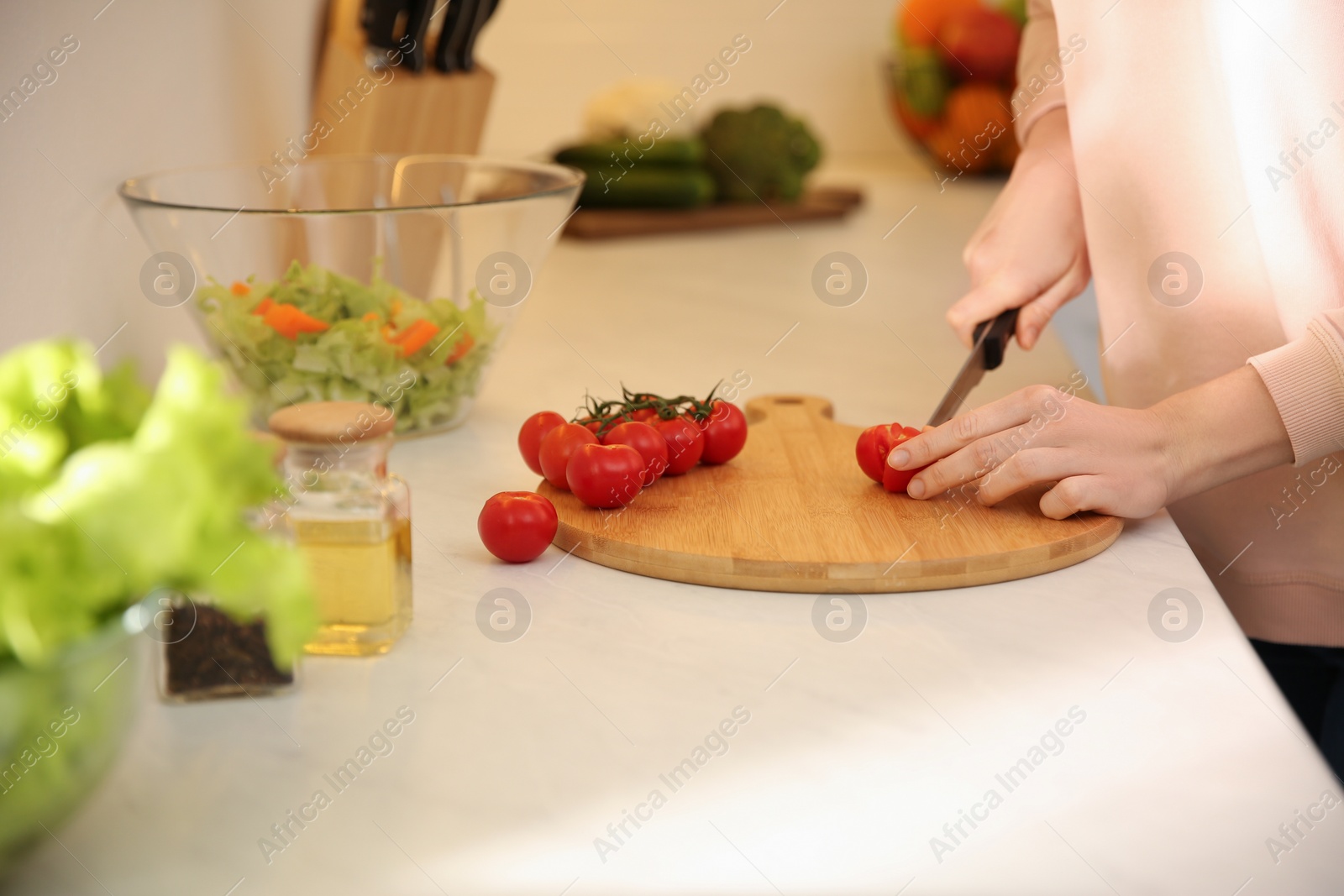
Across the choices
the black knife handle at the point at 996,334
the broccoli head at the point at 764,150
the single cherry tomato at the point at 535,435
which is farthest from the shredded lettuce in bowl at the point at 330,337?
the broccoli head at the point at 764,150

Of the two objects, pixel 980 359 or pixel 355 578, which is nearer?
pixel 355 578

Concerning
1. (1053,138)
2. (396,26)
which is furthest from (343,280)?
(1053,138)

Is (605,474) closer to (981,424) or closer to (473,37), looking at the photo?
(981,424)

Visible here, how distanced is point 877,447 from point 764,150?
145 centimetres

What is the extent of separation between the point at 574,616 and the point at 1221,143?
2.44 feet

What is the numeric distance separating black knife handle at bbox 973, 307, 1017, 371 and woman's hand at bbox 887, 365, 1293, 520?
0.75 feet

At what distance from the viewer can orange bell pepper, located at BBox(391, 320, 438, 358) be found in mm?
1115

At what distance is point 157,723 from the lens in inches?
26.0

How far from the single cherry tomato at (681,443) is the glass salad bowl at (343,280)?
0.86 ft

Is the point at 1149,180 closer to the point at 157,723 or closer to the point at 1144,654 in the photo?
the point at 1144,654

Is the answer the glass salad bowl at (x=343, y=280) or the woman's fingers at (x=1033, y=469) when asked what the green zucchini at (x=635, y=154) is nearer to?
the glass salad bowl at (x=343, y=280)

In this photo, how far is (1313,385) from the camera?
92 centimetres

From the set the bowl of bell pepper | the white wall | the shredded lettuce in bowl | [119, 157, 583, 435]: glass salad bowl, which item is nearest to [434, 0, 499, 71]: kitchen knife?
the white wall

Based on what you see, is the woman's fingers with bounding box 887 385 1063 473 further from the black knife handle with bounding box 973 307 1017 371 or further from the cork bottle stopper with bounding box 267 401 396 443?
the cork bottle stopper with bounding box 267 401 396 443
